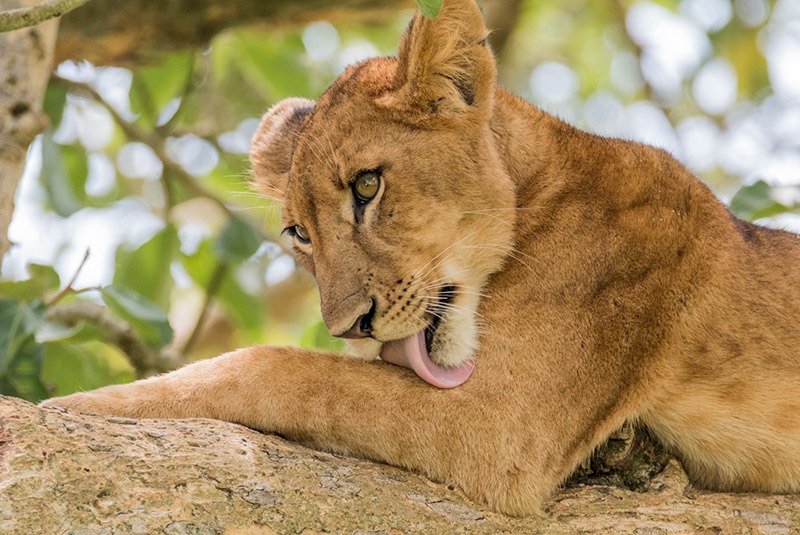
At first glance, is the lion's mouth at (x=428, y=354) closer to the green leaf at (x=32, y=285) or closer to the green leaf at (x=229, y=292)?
the green leaf at (x=32, y=285)

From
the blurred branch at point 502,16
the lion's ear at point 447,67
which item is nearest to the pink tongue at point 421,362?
the lion's ear at point 447,67

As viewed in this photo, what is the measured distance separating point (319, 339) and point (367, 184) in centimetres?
171

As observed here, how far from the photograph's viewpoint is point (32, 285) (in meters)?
5.65

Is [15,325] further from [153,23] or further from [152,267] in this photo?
[153,23]

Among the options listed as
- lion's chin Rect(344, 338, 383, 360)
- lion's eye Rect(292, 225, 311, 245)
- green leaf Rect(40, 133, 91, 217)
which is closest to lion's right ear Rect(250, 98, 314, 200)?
lion's eye Rect(292, 225, 311, 245)

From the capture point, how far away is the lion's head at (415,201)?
16.0 feet

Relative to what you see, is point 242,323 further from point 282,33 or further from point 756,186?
point 756,186

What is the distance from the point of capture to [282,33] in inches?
373

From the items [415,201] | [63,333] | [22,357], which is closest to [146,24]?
[63,333]

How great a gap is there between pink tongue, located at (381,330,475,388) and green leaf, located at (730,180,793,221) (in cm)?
256

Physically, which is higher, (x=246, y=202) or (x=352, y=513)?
(x=246, y=202)

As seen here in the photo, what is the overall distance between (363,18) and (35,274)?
486 centimetres

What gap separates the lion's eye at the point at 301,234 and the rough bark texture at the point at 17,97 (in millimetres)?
1499

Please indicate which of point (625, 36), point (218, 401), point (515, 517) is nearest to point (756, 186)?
point (515, 517)
